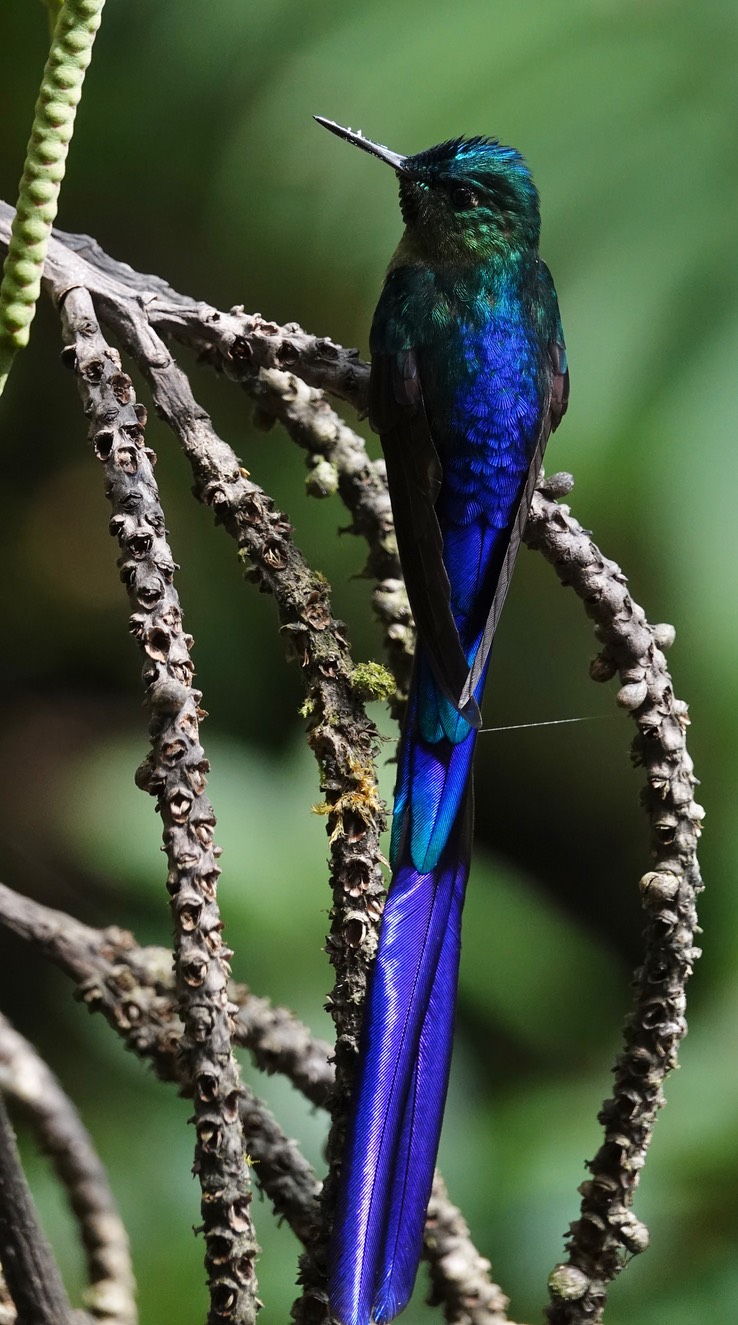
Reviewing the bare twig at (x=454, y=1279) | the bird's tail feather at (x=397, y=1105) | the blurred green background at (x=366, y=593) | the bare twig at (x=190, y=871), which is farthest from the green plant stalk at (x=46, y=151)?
the blurred green background at (x=366, y=593)

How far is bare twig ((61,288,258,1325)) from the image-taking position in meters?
0.42

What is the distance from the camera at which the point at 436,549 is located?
0.59 metres

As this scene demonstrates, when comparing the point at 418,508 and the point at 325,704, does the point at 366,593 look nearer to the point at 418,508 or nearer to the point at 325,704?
the point at 418,508

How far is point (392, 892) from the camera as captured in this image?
554 mm

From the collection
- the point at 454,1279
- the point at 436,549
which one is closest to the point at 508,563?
the point at 436,549

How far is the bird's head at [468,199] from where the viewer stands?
2.25 feet

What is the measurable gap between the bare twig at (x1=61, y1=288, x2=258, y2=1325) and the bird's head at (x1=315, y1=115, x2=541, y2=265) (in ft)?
0.98

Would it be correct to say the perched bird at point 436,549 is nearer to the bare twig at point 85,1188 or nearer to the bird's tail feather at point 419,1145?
the bird's tail feather at point 419,1145

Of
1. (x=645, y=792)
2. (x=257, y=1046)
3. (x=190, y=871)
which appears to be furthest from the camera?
(x=257, y=1046)

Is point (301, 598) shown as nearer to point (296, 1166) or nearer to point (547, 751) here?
point (296, 1166)

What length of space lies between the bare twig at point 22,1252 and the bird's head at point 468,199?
52 cm

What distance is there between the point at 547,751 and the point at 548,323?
1.83ft

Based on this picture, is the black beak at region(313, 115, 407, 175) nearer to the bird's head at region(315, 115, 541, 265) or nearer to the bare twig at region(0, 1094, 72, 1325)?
the bird's head at region(315, 115, 541, 265)

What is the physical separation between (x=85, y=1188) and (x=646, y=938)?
34 cm
